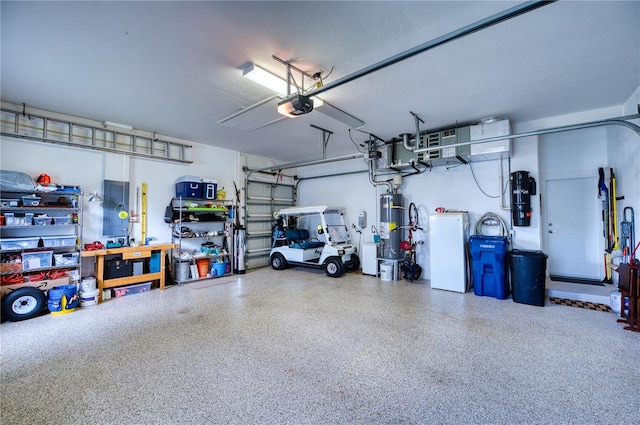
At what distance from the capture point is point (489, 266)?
175 inches

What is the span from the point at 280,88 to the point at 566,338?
167 inches

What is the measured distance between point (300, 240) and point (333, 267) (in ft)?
4.48

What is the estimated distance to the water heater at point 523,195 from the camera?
4.48 meters

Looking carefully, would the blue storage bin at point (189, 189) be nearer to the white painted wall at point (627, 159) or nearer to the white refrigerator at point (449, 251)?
the white refrigerator at point (449, 251)

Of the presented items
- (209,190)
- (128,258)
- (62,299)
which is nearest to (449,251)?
(209,190)

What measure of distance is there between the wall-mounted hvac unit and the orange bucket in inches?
181

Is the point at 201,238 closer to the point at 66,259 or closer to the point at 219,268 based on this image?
the point at 219,268

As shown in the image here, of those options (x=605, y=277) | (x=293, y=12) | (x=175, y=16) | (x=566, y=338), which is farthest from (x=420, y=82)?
(x=605, y=277)

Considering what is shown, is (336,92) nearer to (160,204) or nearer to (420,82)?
(420,82)

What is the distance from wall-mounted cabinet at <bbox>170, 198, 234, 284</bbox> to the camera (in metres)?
5.39

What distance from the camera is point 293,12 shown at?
2.16 metres

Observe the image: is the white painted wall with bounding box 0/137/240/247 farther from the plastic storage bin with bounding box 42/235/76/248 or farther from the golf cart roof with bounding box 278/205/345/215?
the golf cart roof with bounding box 278/205/345/215

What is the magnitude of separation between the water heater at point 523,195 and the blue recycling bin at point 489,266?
47 centimetres

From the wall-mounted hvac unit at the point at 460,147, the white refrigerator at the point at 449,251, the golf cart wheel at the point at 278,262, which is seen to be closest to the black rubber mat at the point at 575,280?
the white refrigerator at the point at 449,251
